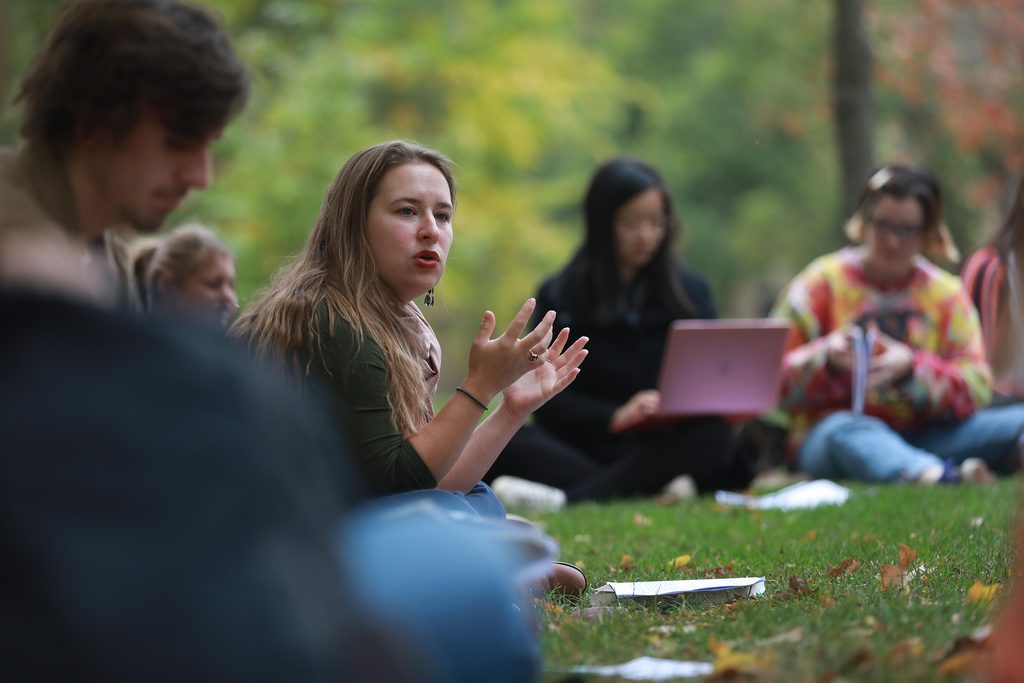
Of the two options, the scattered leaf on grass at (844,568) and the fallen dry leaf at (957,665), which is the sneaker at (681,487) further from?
the fallen dry leaf at (957,665)

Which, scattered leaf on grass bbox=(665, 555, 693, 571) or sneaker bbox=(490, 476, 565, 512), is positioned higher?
scattered leaf on grass bbox=(665, 555, 693, 571)

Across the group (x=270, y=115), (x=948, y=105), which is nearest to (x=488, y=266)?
(x=270, y=115)

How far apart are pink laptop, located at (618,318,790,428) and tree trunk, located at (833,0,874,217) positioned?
5.35 metres

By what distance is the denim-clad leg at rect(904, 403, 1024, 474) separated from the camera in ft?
24.0

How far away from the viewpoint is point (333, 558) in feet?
5.26

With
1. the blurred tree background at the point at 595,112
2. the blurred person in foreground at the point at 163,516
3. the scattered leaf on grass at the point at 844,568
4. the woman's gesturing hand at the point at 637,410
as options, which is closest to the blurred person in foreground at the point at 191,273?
the woman's gesturing hand at the point at 637,410

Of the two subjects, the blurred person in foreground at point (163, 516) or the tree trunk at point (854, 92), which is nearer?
the blurred person in foreground at point (163, 516)

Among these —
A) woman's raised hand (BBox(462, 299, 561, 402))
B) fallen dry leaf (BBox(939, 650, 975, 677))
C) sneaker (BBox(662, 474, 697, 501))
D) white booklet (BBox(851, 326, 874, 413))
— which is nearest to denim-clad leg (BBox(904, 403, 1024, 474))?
white booklet (BBox(851, 326, 874, 413))

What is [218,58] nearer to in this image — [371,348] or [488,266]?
[371,348]

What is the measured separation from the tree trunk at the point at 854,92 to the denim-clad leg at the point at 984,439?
4734mm

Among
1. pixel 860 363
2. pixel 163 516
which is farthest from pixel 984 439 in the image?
pixel 163 516

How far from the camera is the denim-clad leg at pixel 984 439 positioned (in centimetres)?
731

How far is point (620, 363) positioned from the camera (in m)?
7.43

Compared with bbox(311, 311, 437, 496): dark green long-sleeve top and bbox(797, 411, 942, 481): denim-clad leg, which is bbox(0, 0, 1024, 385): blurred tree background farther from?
bbox(311, 311, 437, 496): dark green long-sleeve top
